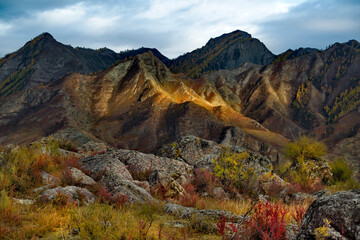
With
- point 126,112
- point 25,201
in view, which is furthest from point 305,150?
point 126,112

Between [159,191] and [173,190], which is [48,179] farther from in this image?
[173,190]

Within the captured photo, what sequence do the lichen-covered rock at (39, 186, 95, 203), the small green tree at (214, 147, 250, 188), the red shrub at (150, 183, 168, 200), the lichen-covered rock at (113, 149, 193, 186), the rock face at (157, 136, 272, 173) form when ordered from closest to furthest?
the lichen-covered rock at (39, 186, 95, 203)
the red shrub at (150, 183, 168, 200)
the lichen-covered rock at (113, 149, 193, 186)
the small green tree at (214, 147, 250, 188)
the rock face at (157, 136, 272, 173)

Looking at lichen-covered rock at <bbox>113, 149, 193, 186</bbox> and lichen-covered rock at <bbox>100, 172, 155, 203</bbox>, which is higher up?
lichen-covered rock at <bbox>100, 172, 155, 203</bbox>

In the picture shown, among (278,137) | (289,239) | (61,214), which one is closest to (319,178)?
(289,239)

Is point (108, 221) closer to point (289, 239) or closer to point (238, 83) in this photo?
point (289, 239)

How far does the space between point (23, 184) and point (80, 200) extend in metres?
1.60

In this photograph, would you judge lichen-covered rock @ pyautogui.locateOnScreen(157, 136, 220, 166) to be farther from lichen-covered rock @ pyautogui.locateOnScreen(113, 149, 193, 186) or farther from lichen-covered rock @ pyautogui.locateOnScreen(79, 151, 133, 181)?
lichen-covered rock @ pyautogui.locateOnScreen(79, 151, 133, 181)

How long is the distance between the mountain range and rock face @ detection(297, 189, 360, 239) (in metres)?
72.5

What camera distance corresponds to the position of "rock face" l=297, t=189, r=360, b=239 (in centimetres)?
271

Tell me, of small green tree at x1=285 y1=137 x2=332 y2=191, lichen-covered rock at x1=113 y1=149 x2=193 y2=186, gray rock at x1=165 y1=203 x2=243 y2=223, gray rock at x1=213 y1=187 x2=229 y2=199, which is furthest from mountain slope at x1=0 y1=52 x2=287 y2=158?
gray rock at x1=165 y1=203 x2=243 y2=223

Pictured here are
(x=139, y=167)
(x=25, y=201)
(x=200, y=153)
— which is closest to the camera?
(x=25, y=201)

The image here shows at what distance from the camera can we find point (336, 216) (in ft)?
9.30

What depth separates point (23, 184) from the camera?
6.21 meters

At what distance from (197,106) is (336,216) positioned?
308ft
